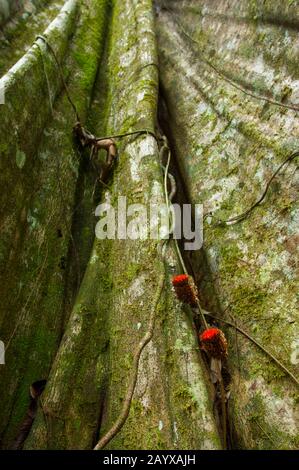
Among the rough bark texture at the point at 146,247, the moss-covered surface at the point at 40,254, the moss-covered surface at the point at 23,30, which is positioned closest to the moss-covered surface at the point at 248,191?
the rough bark texture at the point at 146,247

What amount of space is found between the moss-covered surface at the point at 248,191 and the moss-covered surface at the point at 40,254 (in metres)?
0.71

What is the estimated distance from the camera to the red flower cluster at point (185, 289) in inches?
64.1

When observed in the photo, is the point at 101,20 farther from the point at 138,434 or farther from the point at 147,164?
the point at 138,434

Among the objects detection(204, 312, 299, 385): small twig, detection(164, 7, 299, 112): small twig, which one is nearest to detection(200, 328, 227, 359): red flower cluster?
detection(204, 312, 299, 385): small twig

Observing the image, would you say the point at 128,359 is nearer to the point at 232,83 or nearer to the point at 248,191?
the point at 248,191

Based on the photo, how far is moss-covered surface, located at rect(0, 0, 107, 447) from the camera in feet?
5.81

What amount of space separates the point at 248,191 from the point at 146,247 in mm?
633

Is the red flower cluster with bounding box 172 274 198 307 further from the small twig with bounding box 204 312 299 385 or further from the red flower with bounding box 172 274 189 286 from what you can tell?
the small twig with bounding box 204 312 299 385

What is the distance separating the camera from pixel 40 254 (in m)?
2.04

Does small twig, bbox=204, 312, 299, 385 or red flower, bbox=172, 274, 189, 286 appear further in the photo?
red flower, bbox=172, 274, 189, 286

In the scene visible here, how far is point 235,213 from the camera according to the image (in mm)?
2061

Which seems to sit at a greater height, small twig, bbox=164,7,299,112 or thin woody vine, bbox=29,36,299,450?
small twig, bbox=164,7,299,112
